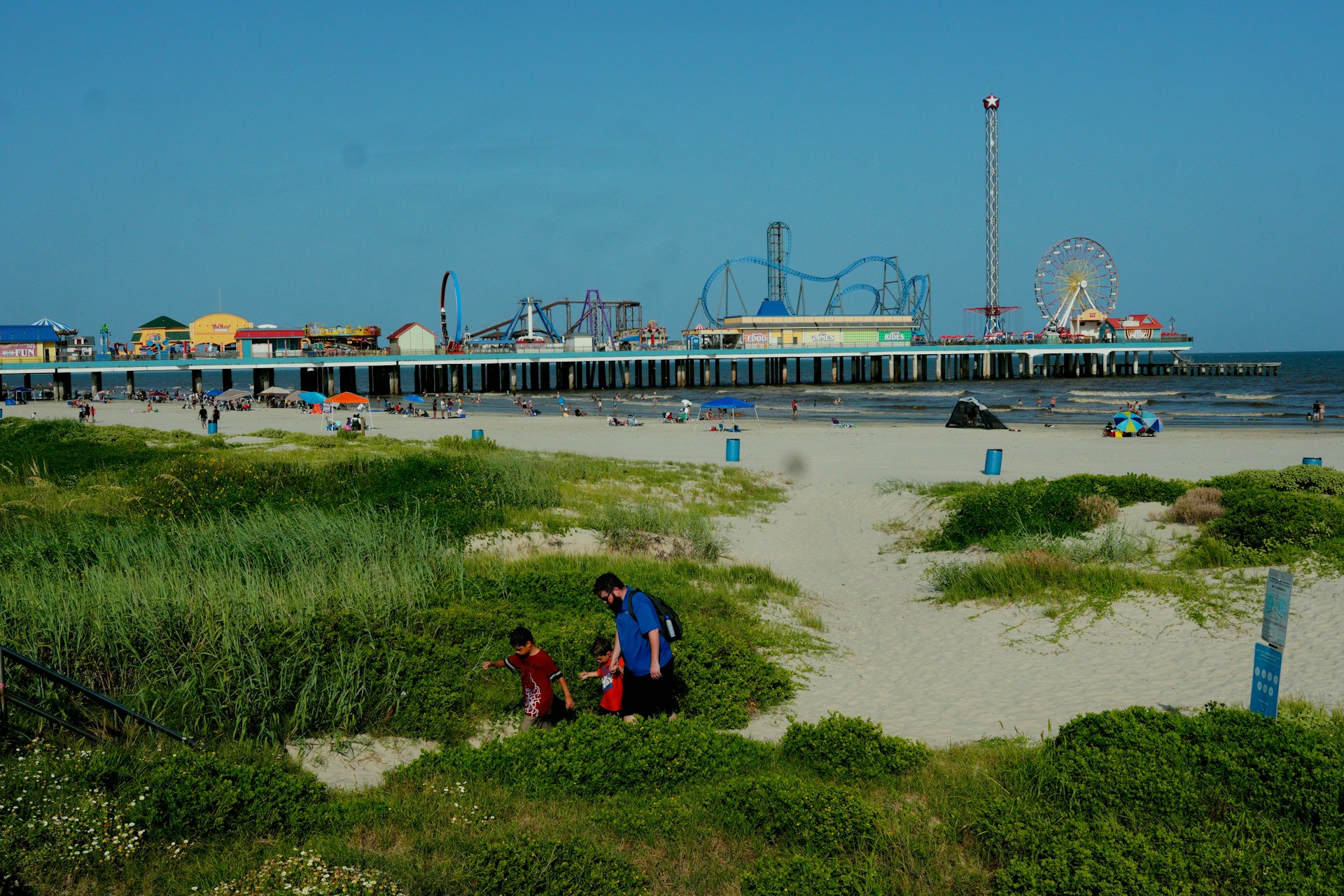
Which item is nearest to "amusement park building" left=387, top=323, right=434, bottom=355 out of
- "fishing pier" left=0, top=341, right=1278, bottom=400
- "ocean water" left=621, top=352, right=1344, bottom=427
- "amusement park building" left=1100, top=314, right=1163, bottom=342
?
"fishing pier" left=0, top=341, right=1278, bottom=400

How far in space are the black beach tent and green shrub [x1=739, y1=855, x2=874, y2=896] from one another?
115 feet

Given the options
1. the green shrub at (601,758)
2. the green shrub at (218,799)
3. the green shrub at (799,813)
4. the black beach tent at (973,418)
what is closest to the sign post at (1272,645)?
the green shrub at (799,813)

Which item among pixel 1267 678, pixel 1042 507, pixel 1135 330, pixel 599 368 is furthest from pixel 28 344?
pixel 1135 330

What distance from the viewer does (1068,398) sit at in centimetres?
6662

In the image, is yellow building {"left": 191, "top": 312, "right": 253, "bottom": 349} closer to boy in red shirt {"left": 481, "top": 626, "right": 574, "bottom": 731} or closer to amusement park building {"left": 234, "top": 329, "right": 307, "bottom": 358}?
amusement park building {"left": 234, "top": 329, "right": 307, "bottom": 358}

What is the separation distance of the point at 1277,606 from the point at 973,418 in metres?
34.2

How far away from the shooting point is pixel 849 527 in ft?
53.7

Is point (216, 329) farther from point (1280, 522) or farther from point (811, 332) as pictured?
point (1280, 522)

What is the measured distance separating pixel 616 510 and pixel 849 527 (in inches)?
166

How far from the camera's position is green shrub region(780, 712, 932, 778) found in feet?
19.3

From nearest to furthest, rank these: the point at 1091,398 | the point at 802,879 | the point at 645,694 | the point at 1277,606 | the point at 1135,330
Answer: the point at 802,879, the point at 1277,606, the point at 645,694, the point at 1091,398, the point at 1135,330

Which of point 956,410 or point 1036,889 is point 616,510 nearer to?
point 1036,889

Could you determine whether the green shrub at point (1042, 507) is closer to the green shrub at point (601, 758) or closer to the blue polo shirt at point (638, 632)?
the blue polo shirt at point (638, 632)

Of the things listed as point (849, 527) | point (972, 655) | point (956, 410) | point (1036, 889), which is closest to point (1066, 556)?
point (972, 655)
